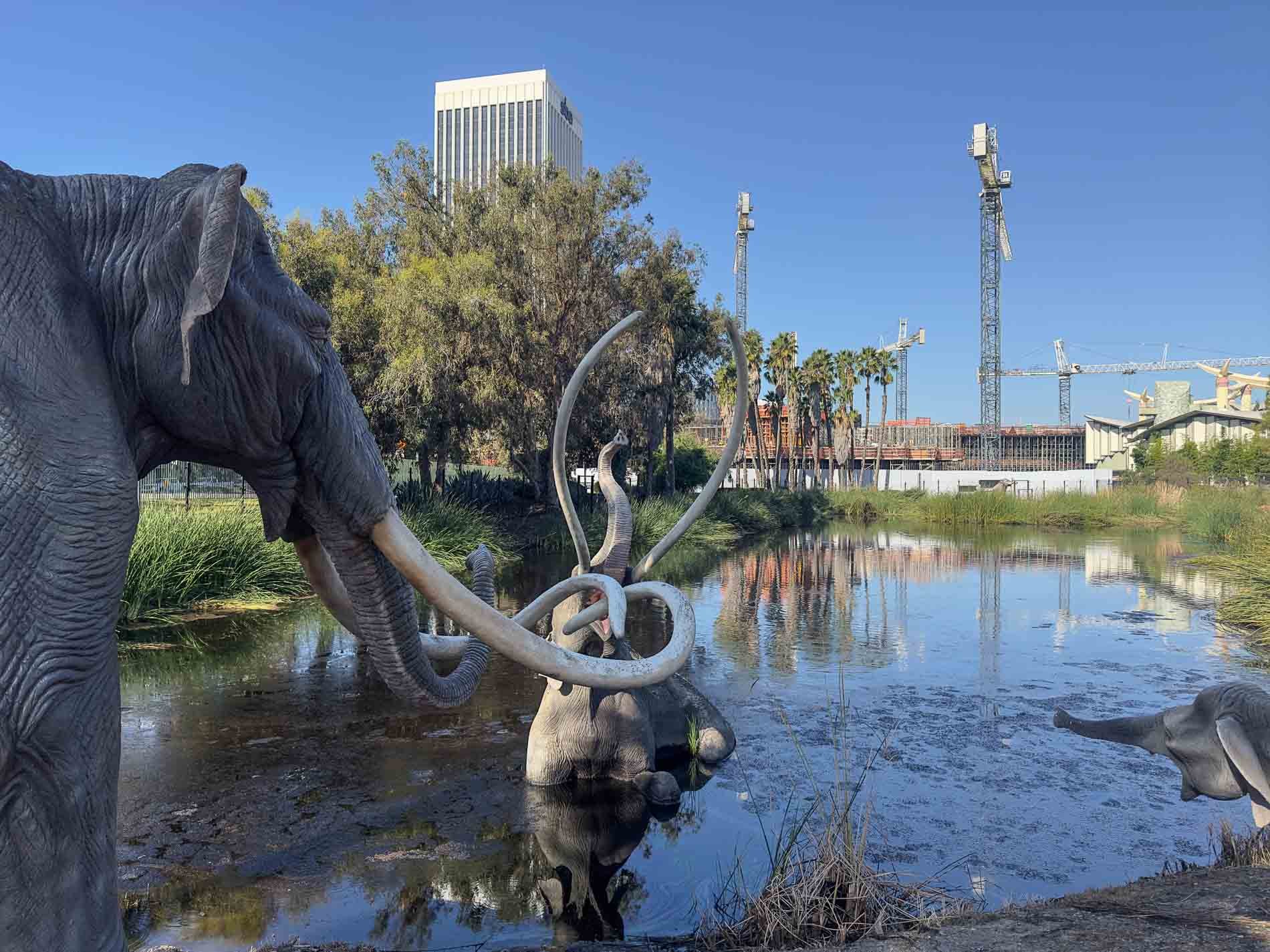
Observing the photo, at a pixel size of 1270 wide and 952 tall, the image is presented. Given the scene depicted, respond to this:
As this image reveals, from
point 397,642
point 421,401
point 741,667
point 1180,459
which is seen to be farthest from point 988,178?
point 397,642

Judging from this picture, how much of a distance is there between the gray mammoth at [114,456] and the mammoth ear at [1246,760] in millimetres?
3253

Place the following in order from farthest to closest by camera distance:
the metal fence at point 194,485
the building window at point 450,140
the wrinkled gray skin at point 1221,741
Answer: the building window at point 450,140 → the metal fence at point 194,485 → the wrinkled gray skin at point 1221,741

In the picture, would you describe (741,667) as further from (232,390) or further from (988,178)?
(988,178)

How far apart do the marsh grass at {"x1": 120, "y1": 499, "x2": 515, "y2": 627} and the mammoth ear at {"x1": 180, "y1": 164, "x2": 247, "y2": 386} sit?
7.90m

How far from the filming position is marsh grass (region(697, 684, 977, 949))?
3332 mm

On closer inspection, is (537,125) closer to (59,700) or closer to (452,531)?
(452,531)

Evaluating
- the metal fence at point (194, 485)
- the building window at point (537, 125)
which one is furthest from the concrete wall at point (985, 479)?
the building window at point (537, 125)

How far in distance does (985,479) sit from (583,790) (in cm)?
4913

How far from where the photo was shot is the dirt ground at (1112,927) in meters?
2.95

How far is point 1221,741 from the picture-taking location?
12.6 ft

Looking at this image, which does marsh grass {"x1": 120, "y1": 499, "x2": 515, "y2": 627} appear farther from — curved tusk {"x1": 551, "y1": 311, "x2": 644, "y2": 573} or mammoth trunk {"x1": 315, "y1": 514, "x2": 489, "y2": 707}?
mammoth trunk {"x1": 315, "y1": 514, "x2": 489, "y2": 707}

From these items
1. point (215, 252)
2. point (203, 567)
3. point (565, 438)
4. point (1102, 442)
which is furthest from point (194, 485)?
point (1102, 442)

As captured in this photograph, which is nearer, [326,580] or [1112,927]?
[326,580]

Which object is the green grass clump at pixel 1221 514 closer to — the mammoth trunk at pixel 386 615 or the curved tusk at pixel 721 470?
the curved tusk at pixel 721 470
